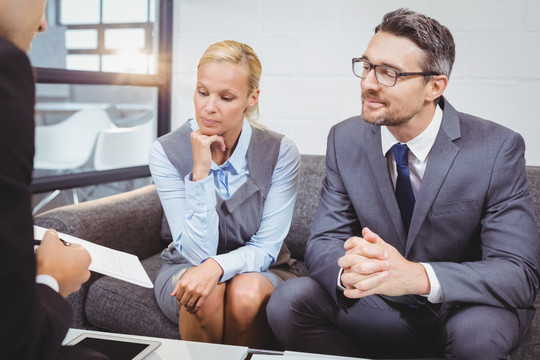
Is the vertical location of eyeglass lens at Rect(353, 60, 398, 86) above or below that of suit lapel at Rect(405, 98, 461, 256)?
above

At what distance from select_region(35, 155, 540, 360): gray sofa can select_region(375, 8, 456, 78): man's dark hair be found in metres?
0.62

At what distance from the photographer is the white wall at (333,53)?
2152mm

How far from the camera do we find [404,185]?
1.60 meters

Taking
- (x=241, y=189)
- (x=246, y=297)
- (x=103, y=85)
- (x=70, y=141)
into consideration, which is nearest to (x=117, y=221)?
(x=241, y=189)

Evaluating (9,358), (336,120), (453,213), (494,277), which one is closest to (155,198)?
(336,120)

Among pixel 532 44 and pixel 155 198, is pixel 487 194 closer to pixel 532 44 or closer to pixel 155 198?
pixel 532 44

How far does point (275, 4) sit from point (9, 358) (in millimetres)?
2008

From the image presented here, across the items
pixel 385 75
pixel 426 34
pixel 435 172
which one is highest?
pixel 426 34

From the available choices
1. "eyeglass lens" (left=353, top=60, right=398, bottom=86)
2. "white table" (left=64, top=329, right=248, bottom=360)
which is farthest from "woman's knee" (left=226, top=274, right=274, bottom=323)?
"eyeglass lens" (left=353, top=60, right=398, bottom=86)

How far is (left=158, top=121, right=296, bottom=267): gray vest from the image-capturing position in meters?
1.76

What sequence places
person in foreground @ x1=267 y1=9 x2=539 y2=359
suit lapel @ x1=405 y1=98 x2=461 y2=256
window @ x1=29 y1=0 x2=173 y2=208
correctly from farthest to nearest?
window @ x1=29 y1=0 x2=173 y2=208 < suit lapel @ x1=405 y1=98 x2=461 y2=256 < person in foreground @ x1=267 y1=9 x2=539 y2=359

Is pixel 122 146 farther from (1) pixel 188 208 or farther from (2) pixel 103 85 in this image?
(1) pixel 188 208

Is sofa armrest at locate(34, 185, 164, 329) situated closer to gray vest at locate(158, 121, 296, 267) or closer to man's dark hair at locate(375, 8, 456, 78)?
gray vest at locate(158, 121, 296, 267)

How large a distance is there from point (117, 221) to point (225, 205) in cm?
45
